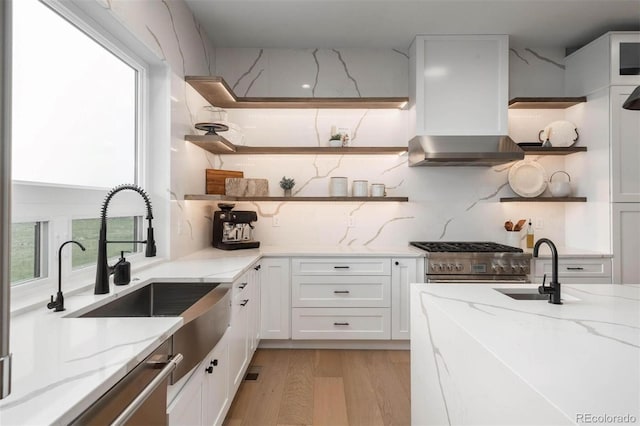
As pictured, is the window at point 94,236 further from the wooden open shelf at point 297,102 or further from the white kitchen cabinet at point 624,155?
the white kitchen cabinet at point 624,155

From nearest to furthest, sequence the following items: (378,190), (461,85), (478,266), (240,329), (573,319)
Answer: (573,319), (240,329), (478,266), (461,85), (378,190)

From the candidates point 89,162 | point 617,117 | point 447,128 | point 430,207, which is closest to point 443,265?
point 430,207

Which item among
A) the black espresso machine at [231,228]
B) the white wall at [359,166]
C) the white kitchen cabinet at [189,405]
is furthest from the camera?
the white wall at [359,166]

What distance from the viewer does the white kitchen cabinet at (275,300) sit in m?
2.96

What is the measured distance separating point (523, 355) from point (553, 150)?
302 centimetres

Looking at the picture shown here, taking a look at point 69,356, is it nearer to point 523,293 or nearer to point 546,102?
point 523,293

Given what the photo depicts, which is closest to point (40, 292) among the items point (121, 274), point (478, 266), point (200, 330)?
point (121, 274)

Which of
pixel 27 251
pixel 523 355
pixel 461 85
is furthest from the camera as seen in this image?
pixel 461 85

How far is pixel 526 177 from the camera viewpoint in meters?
3.48

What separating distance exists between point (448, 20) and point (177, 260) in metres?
2.88

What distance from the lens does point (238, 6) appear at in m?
2.78

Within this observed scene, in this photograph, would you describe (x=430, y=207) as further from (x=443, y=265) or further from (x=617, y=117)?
(x=617, y=117)

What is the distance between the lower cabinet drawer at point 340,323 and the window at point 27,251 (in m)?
1.87

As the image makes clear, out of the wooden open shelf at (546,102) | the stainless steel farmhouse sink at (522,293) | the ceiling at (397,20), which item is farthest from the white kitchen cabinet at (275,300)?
the wooden open shelf at (546,102)
